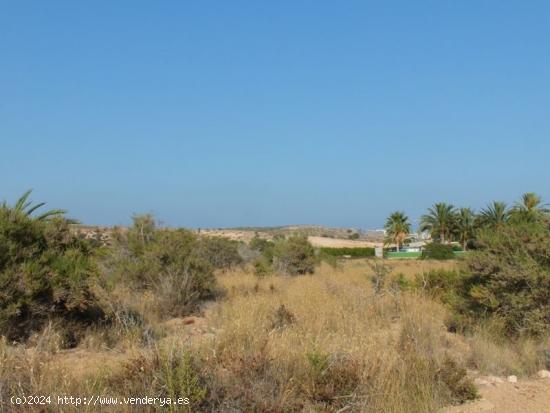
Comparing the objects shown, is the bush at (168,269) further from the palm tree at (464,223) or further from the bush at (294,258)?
the palm tree at (464,223)

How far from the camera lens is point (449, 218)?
269ft

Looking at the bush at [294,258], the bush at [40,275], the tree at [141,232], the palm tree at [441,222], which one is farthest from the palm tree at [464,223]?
the bush at [40,275]

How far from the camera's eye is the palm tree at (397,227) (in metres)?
90.2

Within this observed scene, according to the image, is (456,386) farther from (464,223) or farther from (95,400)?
(464,223)

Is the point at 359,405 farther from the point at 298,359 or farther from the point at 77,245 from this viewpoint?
the point at 77,245

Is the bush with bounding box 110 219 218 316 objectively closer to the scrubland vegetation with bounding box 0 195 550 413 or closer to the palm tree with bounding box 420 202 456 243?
the scrubland vegetation with bounding box 0 195 550 413

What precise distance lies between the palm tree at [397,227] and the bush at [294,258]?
206 feet

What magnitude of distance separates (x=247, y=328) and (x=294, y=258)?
68.8 feet

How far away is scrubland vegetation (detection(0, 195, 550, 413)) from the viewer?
5359 millimetres

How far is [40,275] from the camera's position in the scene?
917 centimetres

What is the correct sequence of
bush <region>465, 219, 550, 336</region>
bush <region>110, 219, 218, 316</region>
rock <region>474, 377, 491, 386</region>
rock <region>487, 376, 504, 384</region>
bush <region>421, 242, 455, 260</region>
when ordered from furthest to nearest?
bush <region>421, 242, 455, 260</region>
bush <region>110, 219, 218, 316</region>
bush <region>465, 219, 550, 336</region>
rock <region>487, 376, 504, 384</region>
rock <region>474, 377, 491, 386</region>

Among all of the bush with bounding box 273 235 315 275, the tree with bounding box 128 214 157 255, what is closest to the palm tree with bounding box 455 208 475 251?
the bush with bounding box 273 235 315 275

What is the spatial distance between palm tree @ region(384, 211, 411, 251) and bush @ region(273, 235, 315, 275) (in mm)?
62816

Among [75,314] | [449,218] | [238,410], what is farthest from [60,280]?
[449,218]
